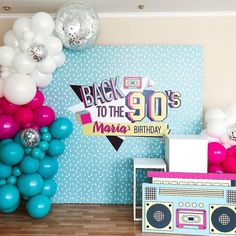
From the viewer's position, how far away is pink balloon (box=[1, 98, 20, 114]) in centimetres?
312

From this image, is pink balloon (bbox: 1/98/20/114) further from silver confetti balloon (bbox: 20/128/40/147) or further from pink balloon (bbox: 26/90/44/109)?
silver confetti balloon (bbox: 20/128/40/147)

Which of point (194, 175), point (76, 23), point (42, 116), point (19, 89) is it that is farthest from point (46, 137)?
point (194, 175)

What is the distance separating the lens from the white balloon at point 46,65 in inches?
123

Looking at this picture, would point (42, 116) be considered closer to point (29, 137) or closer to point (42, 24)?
point (29, 137)

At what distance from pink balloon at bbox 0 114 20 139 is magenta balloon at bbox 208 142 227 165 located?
1.80 meters

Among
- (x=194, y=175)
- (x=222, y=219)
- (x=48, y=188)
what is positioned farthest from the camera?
(x=48, y=188)

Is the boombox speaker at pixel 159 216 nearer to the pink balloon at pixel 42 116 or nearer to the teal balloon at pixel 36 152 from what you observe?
the teal balloon at pixel 36 152

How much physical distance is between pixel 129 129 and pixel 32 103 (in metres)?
1.04

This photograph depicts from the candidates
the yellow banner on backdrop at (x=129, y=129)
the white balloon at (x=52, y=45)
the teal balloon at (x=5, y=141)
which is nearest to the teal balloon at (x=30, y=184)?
the teal balloon at (x=5, y=141)

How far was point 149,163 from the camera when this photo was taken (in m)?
3.32

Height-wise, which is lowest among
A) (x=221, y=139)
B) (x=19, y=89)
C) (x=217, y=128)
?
(x=221, y=139)

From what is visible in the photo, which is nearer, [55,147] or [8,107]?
[8,107]

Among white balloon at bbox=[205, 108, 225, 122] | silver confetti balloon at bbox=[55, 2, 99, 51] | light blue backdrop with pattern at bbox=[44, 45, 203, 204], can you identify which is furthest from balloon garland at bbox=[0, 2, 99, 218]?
white balloon at bbox=[205, 108, 225, 122]

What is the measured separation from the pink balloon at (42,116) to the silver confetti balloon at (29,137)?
15cm
